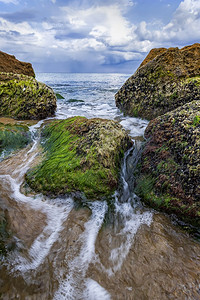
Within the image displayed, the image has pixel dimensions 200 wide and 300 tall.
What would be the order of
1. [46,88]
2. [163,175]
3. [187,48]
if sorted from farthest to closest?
1. [46,88]
2. [187,48]
3. [163,175]

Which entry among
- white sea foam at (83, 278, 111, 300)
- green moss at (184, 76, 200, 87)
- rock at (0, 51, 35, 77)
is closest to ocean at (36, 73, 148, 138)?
green moss at (184, 76, 200, 87)

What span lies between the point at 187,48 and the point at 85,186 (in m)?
8.04

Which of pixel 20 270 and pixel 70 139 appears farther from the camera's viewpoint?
pixel 70 139

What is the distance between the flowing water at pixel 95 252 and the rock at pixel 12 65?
32.4 ft

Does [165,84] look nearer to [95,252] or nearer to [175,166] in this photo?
[175,166]

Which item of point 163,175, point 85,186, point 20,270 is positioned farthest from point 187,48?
point 20,270

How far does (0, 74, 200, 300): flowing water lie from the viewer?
206 cm

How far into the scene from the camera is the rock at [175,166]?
2.95 metres

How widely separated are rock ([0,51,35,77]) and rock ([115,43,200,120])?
7.43 metres

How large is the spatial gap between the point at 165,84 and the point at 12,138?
618cm

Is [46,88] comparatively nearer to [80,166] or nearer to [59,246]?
[80,166]

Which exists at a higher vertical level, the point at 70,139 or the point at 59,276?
the point at 70,139

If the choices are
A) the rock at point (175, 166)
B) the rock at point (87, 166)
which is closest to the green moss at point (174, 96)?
the rock at point (175, 166)

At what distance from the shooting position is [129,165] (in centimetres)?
442
